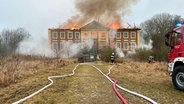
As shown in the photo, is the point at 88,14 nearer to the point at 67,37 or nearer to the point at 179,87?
the point at 67,37

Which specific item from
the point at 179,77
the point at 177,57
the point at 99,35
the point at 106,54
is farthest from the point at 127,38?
the point at 179,77

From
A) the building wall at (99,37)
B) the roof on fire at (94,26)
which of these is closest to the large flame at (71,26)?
the building wall at (99,37)

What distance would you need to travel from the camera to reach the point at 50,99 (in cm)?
749

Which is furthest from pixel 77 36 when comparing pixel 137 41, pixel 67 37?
pixel 137 41

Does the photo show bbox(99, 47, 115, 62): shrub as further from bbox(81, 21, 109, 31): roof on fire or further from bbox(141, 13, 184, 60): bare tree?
bbox(141, 13, 184, 60): bare tree

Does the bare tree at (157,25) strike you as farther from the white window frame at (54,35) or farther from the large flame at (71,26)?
the white window frame at (54,35)

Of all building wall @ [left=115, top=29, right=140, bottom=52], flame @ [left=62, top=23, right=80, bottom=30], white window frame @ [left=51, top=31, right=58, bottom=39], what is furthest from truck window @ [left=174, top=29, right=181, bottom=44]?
building wall @ [left=115, top=29, right=140, bottom=52]

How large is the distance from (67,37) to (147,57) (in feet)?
122

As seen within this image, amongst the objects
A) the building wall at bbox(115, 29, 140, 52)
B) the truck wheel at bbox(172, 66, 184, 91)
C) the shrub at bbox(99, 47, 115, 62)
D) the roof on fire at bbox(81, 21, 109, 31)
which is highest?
the roof on fire at bbox(81, 21, 109, 31)

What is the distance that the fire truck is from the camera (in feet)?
32.7

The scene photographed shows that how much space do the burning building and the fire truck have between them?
178 feet

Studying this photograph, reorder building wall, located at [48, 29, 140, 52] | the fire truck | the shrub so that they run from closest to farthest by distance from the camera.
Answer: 1. the fire truck
2. the shrub
3. building wall, located at [48, 29, 140, 52]

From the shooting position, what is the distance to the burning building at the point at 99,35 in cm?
6810

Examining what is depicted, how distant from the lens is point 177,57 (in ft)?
34.2
